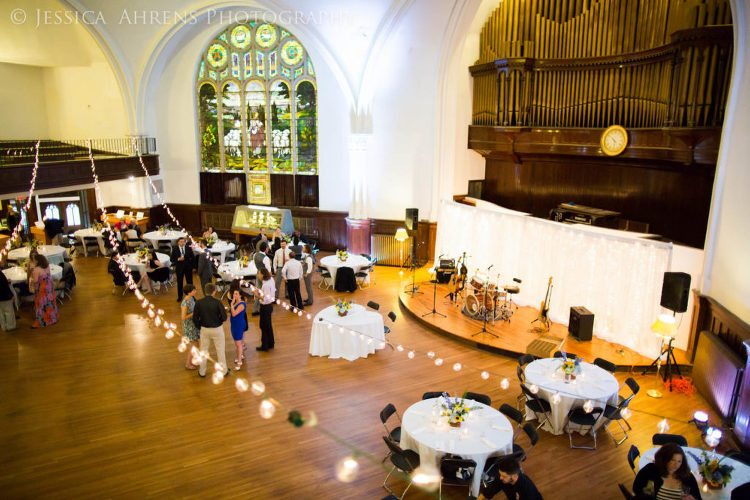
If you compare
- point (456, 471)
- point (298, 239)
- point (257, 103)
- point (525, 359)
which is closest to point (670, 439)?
point (525, 359)

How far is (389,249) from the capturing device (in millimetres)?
14617

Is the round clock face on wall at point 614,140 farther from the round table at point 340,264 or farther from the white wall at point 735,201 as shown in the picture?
the round table at point 340,264

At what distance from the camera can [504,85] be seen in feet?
37.7

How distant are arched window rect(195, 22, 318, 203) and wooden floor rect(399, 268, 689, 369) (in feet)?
23.3

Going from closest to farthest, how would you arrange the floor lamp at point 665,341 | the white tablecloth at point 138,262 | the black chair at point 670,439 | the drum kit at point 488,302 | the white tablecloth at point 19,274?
the black chair at point 670,439 < the floor lamp at point 665,341 < the drum kit at point 488,302 < the white tablecloth at point 19,274 < the white tablecloth at point 138,262

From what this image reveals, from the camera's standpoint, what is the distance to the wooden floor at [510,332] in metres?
8.60

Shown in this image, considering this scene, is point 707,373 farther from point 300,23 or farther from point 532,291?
point 300,23

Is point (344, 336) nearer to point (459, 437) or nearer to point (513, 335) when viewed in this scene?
point (513, 335)

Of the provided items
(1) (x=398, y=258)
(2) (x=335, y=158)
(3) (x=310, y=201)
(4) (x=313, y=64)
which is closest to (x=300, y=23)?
(4) (x=313, y=64)

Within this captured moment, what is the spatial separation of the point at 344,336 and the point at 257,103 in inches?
416

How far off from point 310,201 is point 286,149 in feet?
5.96

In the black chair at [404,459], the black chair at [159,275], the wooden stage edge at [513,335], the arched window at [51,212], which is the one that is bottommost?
the wooden stage edge at [513,335]

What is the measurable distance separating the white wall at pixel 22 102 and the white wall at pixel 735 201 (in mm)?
18625

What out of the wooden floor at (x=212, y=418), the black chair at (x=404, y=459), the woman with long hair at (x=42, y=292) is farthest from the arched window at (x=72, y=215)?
the black chair at (x=404, y=459)
